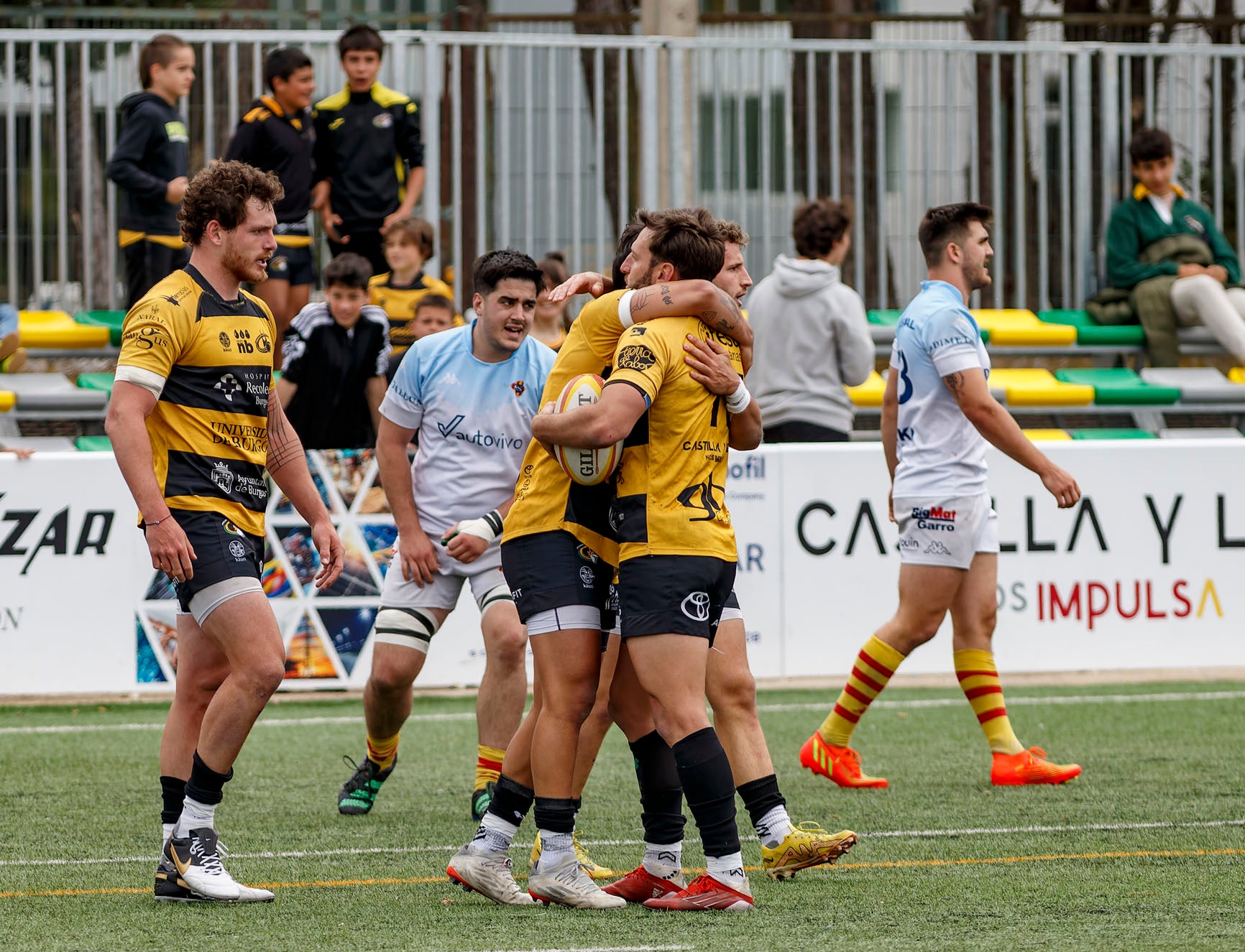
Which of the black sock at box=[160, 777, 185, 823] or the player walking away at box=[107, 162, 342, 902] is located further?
the black sock at box=[160, 777, 185, 823]

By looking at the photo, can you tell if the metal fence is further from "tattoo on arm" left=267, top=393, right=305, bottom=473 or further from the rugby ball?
the rugby ball

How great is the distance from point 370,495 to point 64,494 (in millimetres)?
1649

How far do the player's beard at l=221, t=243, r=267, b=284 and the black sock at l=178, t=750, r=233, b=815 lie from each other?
141cm

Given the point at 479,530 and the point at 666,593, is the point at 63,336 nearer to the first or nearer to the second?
the point at 479,530

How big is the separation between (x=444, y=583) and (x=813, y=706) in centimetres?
347

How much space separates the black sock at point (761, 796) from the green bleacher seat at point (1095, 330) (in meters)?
9.31

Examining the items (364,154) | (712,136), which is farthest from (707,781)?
(712,136)

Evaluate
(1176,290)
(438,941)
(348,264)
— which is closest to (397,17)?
(348,264)

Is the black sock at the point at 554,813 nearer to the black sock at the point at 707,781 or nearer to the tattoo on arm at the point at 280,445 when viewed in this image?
the black sock at the point at 707,781

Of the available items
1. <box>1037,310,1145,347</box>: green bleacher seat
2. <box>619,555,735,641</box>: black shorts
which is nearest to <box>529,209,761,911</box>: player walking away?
<box>619,555,735,641</box>: black shorts

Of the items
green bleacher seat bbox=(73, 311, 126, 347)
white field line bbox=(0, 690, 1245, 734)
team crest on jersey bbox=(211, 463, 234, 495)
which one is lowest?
white field line bbox=(0, 690, 1245, 734)

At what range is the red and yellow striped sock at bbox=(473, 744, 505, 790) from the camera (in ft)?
20.6

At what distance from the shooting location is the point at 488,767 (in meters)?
6.31

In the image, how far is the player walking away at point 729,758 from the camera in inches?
193
